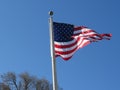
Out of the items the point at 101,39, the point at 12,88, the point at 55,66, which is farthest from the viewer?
the point at 12,88

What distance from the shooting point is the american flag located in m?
19.9

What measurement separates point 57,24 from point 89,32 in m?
1.60

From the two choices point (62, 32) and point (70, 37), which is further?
point (62, 32)

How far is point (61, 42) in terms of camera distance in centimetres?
2041

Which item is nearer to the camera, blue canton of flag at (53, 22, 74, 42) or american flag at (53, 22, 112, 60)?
american flag at (53, 22, 112, 60)

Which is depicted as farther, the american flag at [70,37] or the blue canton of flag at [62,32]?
the blue canton of flag at [62,32]

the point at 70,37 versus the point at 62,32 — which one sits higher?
the point at 62,32

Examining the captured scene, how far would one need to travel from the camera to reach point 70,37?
2061 cm

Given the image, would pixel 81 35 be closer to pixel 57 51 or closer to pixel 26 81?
pixel 57 51

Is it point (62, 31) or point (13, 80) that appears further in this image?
point (13, 80)

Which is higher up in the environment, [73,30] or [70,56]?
[73,30]

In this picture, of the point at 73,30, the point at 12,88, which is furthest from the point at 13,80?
the point at 73,30

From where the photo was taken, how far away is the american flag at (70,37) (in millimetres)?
19922

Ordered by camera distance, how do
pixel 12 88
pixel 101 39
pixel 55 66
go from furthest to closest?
pixel 12 88
pixel 101 39
pixel 55 66
